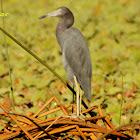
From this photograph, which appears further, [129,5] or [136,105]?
[129,5]

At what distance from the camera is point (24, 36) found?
3.56 metres

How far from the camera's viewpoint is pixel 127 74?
2.48m

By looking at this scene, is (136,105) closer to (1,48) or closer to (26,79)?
(26,79)

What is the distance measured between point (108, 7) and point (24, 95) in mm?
2995

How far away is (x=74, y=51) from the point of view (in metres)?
1.68

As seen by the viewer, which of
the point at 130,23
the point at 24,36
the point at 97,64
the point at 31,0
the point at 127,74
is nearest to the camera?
the point at 127,74

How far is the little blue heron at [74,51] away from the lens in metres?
1.62

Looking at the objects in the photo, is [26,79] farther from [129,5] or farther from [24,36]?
[129,5]

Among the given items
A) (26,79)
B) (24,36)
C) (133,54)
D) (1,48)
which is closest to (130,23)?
(133,54)

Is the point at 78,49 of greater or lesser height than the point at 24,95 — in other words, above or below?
above

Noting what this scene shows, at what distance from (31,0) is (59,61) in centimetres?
298

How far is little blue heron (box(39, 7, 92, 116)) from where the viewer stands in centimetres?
162

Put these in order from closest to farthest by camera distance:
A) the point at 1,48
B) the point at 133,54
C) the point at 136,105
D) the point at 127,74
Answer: the point at 136,105 < the point at 127,74 < the point at 133,54 < the point at 1,48

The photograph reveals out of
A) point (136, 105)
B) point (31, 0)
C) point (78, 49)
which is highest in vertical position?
point (31, 0)
